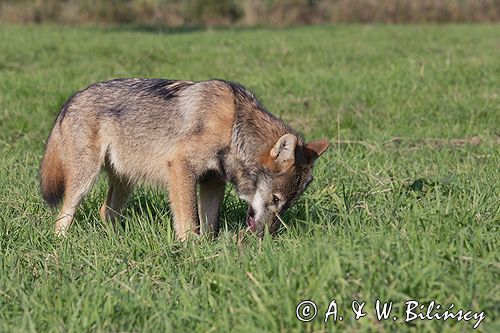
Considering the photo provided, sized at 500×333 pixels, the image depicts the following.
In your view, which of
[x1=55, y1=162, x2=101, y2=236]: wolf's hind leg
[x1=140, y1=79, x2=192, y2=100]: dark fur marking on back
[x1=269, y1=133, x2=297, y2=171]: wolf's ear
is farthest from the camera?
[x1=140, y1=79, x2=192, y2=100]: dark fur marking on back

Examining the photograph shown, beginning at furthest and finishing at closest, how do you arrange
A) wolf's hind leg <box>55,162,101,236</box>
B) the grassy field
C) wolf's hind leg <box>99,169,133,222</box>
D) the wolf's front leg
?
wolf's hind leg <box>99,169,133,222</box>, wolf's hind leg <box>55,162,101,236</box>, the wolf's front leg, the grassy field

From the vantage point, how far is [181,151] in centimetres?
542

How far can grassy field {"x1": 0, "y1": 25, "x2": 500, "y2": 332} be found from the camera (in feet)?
11.3

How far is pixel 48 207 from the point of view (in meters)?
5.72

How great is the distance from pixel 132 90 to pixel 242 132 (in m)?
1.07

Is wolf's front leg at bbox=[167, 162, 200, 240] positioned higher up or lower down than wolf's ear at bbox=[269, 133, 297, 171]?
lower down

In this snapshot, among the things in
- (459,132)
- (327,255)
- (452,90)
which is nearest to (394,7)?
(452,90)

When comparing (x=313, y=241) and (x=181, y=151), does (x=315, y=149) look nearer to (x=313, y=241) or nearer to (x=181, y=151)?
(x=181, y=151)

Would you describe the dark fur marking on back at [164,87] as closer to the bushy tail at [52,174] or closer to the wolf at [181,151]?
the wolf at [181,151]

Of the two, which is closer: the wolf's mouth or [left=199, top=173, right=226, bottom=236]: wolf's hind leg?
the wolf's mouth

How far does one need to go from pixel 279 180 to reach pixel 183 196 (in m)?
0.70

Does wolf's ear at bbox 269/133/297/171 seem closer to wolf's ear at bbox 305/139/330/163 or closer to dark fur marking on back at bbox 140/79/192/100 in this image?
wolf's ear at bbox 305/139/330/163
